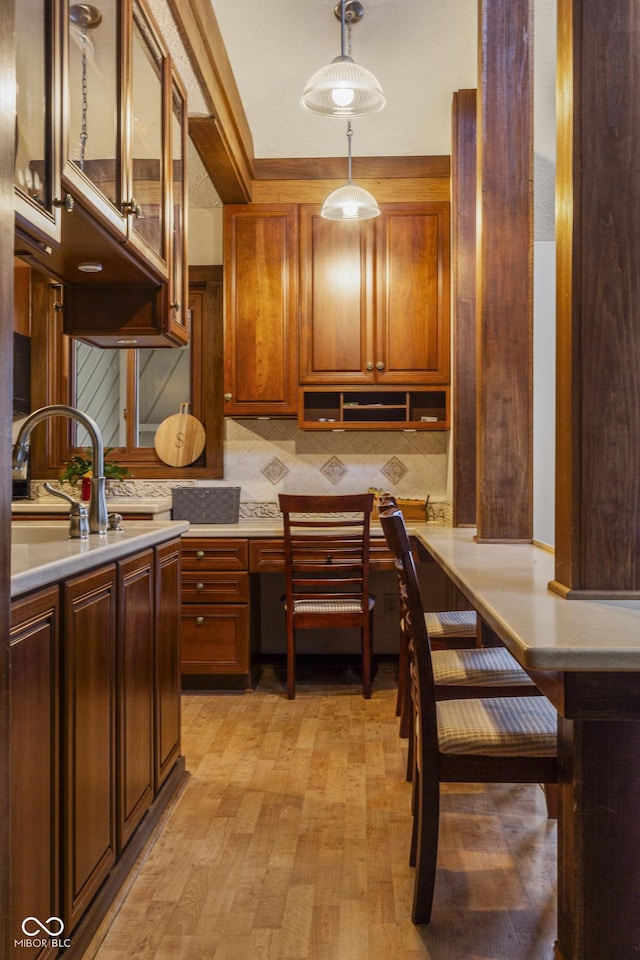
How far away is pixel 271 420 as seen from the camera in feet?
15.4

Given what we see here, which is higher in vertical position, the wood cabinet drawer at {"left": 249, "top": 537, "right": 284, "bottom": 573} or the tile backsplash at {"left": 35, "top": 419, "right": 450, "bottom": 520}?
the tile backsplash at {"left": 35, "top": 419, "right": 450, "bottom": 520}

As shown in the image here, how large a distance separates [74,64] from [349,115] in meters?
1.27

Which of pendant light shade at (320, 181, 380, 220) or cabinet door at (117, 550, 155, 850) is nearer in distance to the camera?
cabinet door at (117, 550, 155, 850)

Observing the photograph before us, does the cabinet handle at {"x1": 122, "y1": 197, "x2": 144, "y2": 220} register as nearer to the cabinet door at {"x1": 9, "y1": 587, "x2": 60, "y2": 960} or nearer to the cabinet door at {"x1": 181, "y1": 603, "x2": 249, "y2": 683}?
the cabinet door at {"x1": 9, "y1": 587, "x2": 60, "y2": 960}

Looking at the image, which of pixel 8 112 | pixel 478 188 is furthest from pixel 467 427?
pixel 8 112

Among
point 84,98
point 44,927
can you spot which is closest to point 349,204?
point 84,98

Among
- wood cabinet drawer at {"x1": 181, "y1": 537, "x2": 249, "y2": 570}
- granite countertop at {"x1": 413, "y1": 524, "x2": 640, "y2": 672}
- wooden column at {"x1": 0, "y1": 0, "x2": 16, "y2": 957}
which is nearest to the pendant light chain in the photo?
wooden column at {"x1": 0, "y1": 0, "x2": 16, "y2": 957}

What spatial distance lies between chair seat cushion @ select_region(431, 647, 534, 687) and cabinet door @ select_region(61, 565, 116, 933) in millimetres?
915

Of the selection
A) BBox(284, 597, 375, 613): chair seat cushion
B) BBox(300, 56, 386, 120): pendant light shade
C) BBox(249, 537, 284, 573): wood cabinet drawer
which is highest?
BBox(300, 56, 386, 120): pendant light shade

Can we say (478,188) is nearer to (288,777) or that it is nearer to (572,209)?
(572,209)

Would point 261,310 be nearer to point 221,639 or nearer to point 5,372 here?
point 221,639

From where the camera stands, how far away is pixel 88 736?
178 centimetres

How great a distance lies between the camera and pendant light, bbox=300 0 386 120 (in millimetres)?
2662

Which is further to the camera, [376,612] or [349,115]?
[376,612]
